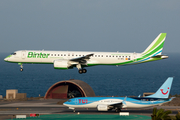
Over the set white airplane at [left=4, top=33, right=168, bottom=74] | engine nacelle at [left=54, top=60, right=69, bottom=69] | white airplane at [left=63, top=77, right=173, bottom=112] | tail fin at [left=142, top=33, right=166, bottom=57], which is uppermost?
tail fin at [left=142, top=33, right=166, bottom=57]

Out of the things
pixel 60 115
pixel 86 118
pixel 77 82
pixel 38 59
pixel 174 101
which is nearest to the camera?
pixel 86 118

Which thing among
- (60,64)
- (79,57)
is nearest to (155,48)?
(79,57)

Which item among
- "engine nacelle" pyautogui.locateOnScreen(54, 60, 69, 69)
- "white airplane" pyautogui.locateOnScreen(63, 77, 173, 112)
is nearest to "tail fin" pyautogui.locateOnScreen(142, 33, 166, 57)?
"white airplane" pyautogui.locateOnScreen(63, 77, 173, 112)

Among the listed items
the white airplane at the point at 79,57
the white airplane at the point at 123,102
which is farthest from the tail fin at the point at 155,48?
the white airplane at the point at 123,102

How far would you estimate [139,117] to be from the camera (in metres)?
61.4

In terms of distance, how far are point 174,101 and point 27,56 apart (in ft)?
135

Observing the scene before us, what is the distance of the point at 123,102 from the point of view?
220ft

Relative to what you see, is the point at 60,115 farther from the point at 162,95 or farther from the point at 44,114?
the point at 162,95

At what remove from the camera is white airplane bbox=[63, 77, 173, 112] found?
218ft

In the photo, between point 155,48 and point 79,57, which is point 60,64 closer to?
point 79,57

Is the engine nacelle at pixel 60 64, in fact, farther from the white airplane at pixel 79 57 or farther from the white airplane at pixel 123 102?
the white airplane at pixel 123 102

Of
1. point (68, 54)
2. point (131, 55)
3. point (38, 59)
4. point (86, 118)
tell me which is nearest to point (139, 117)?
point (86, 118)

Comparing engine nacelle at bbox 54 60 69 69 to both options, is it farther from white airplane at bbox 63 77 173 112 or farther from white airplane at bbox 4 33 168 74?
white airplane at bbox 63 77 173 112

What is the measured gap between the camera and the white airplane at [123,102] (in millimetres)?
66562
